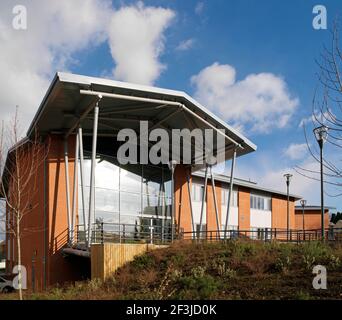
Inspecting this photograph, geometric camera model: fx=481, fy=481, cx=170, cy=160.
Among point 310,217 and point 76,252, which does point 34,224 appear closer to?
point 76,252

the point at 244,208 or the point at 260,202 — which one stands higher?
the point at 260,202

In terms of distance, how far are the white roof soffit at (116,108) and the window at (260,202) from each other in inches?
667

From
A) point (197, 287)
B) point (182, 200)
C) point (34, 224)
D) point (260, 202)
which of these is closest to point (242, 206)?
point (260, 202)

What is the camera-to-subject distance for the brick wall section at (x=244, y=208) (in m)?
42.7

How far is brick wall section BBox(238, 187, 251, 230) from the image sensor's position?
42.7m

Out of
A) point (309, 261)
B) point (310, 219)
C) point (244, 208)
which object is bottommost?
point (310, 219)

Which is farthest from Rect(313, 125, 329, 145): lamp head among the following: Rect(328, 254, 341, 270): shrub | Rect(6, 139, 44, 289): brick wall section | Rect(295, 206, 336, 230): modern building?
Rect(295, 206, 336, 230): modern building

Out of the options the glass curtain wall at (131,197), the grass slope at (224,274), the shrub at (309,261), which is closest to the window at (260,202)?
the glass curtain wall at (131,197)

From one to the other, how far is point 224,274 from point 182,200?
18.3 m

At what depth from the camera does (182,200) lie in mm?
33688

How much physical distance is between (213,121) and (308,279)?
1339cm

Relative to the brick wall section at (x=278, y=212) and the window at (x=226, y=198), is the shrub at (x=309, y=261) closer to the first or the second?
the window at (x=226, y=198)
